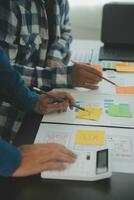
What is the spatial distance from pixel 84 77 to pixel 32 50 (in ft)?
1.04

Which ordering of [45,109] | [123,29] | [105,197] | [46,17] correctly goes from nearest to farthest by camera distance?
[105,197] → [45,109] → [46,17] → [123,29]

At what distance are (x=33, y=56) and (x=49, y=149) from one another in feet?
2.46

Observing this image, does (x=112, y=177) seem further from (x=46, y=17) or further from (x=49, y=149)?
(x=46, y=17)

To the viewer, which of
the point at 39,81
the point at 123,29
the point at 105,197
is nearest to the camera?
the point at 105,197

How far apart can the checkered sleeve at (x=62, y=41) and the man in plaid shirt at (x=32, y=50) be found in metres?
0.04

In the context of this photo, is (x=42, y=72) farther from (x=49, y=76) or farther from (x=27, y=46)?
(x=27, y=46)

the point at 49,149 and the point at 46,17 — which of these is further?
the point at 46,17

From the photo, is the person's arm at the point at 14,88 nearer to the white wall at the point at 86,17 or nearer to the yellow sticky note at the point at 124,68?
the yellow sticky note at the point at 124,68

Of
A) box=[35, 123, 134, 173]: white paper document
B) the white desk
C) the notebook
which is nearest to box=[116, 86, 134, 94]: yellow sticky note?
the white desk

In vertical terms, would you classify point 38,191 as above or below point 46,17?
below

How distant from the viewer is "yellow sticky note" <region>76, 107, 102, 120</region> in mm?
1108

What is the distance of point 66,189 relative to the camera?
80 cm

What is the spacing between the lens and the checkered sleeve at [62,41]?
1650mm

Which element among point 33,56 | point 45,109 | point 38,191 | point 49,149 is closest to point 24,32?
point 33,56
